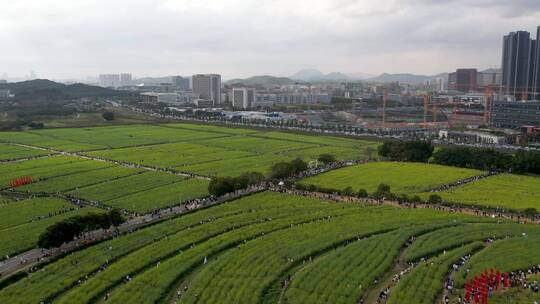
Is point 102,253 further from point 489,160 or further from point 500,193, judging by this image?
point 489,160

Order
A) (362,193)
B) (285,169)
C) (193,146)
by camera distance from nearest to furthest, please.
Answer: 1. (362,193)
2. (285,169)
3. (193,146)

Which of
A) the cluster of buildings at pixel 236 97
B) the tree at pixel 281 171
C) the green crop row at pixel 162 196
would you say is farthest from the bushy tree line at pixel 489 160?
the cluster of buildings at pixel 236 97

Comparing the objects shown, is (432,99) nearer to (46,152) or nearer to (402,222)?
(46,152)

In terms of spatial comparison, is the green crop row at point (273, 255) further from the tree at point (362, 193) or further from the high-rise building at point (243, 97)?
the high-rise building at point (243, 97)

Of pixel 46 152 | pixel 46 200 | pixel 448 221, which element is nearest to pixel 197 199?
pixel 46 200

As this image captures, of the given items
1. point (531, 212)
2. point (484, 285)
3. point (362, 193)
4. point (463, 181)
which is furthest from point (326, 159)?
point (484, 285)
